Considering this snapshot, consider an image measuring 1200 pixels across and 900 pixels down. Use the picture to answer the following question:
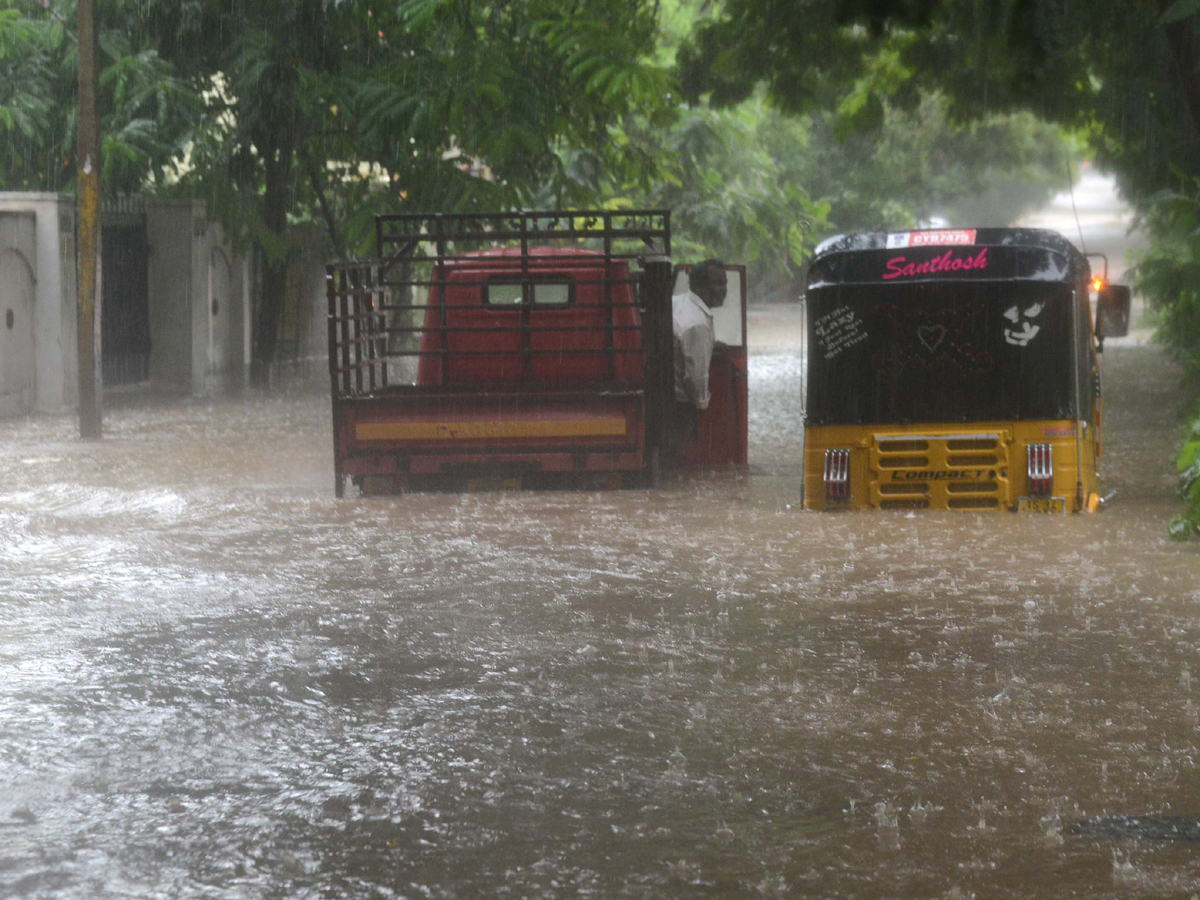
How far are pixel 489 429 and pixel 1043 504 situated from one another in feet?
12.8

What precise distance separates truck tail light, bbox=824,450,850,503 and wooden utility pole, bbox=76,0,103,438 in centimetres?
816

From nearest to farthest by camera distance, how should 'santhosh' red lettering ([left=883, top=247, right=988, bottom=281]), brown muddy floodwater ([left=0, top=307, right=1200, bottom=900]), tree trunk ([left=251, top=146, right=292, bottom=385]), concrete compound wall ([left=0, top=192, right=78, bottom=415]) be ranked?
brown muddy floodwater ([left=0, top=307, right=1200, bottom=900]), 'santhosh' red lettering ([left=883, top=247, right=988, bottom=281]), concrete compound wall ([left=0, top=192, right=78, bottom=415]), tree trunk ([left=251, top=146, right=292, bottom=385])

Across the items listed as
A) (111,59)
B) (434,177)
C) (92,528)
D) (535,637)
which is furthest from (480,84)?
(535,637)

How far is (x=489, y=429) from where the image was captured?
12117mm

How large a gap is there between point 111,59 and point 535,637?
602 inches

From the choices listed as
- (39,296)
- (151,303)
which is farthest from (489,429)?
(151,303)

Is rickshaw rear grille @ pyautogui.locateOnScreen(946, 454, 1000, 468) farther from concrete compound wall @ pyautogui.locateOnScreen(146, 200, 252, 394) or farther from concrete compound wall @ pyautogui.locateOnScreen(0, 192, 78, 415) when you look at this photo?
concrete compound wall @ pyautogui.locateOnScreen(146, 200, 252, 394)

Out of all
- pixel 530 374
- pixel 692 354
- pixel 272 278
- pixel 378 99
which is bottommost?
pixel 530 374

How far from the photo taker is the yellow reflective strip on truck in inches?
477

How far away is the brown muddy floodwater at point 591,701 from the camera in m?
Result: 4.64

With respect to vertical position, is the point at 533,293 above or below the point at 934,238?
Answer: below

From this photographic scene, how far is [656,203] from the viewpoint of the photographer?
31625 mm

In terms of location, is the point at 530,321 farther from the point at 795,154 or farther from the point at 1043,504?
the point at 795,154

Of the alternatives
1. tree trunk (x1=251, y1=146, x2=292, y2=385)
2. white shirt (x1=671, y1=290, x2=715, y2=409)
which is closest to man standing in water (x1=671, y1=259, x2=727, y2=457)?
white shirt (x1=671, y1=290, x2=715, y2=409)
